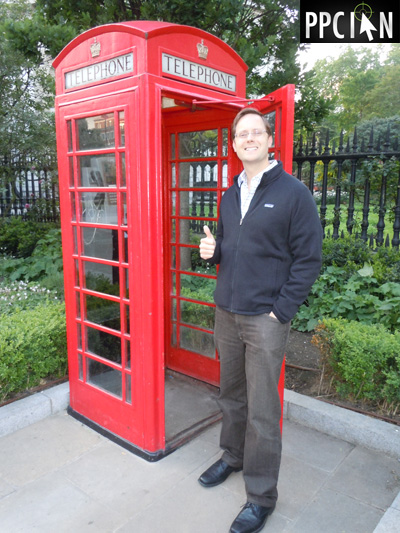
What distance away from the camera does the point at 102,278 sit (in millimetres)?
3084

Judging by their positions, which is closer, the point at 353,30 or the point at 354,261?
the point at 354,261

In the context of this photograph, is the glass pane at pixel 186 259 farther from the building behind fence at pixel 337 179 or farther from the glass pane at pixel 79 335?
the glass pane at pixel 79 335

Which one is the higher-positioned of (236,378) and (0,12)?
(0,12)

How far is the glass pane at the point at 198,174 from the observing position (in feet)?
12.2

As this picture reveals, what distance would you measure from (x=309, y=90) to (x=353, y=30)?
375 cm

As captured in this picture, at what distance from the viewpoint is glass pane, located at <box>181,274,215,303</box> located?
4.03m

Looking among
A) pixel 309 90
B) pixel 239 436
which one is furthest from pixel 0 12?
pixel 239 436

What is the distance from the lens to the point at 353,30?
818 cm

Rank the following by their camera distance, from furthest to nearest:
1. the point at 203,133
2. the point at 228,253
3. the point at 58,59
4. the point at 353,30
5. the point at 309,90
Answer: the point at 353,30, the point at 309,90, the point at 203,133, the point at 58,59, the point at 228,253

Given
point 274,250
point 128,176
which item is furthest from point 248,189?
point 128,176

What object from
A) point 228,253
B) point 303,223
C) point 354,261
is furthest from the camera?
point 354,261

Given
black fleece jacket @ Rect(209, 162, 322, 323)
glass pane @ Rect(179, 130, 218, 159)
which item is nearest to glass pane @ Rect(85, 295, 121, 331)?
black fleece jacket @ Rect(209, 162, 322, 323)

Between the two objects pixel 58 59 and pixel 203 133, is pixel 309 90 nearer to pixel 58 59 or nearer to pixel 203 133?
pixel 203 133

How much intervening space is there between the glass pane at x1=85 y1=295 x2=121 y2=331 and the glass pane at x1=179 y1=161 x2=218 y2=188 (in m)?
1.38
